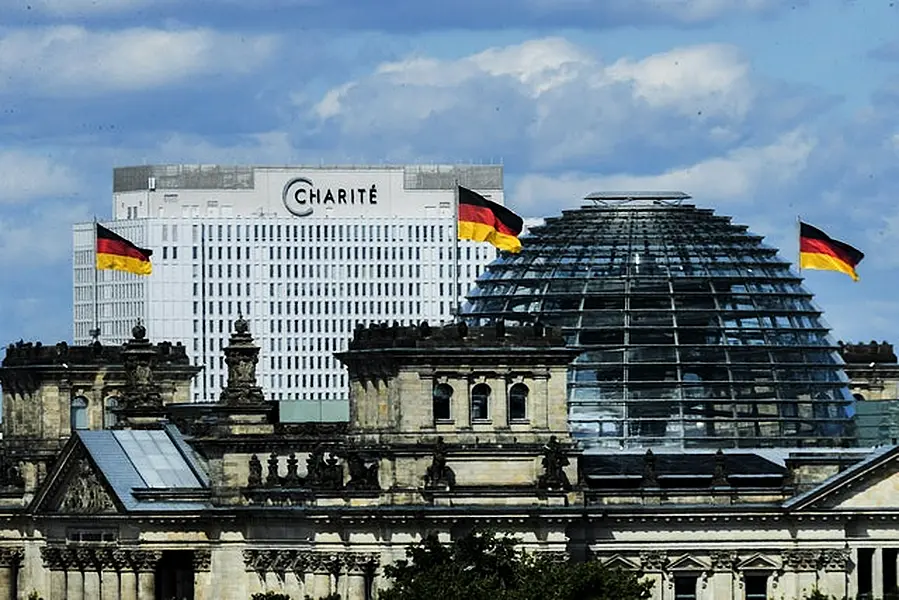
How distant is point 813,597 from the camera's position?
632 feet

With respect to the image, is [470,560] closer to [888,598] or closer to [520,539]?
[520,539]

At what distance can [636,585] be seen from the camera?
191 m

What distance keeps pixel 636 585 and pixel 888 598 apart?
13.4 metres

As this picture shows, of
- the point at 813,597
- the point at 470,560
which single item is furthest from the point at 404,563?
the point at 813,597

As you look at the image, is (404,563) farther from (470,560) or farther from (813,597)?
(813,597)

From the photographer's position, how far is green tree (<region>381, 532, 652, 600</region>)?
615ft

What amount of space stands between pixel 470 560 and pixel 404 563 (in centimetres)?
353

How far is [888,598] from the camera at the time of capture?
198250 millimetres

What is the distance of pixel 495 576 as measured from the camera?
625 ft

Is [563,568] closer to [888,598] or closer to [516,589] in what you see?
[516,589]

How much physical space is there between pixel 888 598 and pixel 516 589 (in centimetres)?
1930

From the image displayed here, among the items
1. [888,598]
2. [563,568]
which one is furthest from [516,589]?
[888,598]

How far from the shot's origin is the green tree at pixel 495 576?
18738cm

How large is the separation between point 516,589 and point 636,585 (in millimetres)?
5890
